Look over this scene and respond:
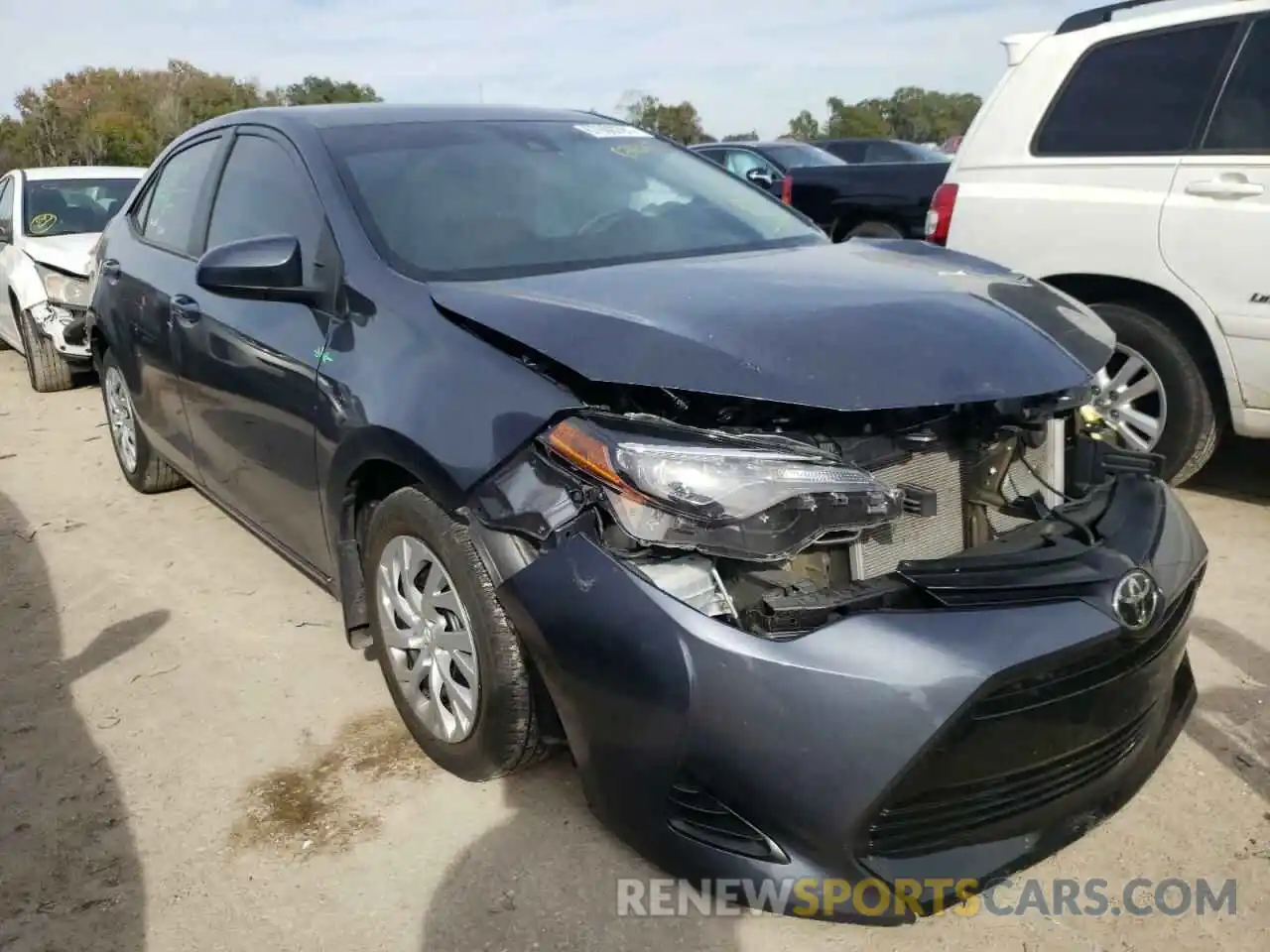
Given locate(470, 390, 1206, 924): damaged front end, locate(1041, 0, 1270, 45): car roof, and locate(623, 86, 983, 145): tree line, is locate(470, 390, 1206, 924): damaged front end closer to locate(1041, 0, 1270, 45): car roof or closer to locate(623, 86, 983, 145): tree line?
Answer: locate(1041, 0, 1270, 45): car roof

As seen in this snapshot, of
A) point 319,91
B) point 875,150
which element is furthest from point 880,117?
point 875,150

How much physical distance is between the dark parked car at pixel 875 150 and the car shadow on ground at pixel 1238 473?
9.50 metres

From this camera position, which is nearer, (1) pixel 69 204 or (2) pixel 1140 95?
(2) pixel 1140 95

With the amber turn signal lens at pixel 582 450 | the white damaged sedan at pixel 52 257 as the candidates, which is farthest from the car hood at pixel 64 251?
the amber turn signal lens at pixel 582 450

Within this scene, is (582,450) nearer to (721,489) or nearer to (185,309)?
(721,489)

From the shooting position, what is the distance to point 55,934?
7.52ft

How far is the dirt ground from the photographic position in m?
2.21

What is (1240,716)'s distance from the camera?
2887 millimetres

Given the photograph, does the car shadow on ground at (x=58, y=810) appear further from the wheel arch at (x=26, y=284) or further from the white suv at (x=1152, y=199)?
the wheel arch at (x=26, y=284)

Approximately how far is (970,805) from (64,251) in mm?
7606

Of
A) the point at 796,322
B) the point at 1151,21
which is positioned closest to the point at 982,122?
the point at 1151,21

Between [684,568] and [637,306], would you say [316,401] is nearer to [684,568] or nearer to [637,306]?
[637,306]

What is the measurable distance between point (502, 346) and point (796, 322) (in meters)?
0.64

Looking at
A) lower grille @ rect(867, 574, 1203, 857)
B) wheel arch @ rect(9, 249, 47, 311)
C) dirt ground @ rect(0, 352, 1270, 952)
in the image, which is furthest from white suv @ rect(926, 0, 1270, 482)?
wheel arch @ rect(9, 249, 47, 311)
